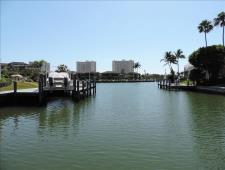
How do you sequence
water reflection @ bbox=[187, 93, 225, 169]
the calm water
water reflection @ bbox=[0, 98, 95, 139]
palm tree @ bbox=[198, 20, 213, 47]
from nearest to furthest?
1. the calm water
2. water reflection @ bbox=[187, 93, 225, 169]
3. water reflection @ bbox=[0, 98, 95, 139]
4. palm tree @ bbox=[198, 20, 213, 47]

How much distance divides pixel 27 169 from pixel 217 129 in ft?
40.3

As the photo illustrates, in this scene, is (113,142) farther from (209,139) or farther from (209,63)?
(209,63)

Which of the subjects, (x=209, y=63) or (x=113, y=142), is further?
(x=209, y=63)

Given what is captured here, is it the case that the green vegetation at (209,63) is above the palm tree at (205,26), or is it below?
below

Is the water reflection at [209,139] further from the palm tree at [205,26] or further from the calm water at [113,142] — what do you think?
the palm tree at [205,26]

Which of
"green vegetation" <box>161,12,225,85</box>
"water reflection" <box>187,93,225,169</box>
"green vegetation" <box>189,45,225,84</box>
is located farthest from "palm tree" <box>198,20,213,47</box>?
"water reflection" <box>187,93,225,169</box>

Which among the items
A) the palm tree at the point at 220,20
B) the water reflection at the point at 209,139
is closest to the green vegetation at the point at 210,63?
the palm tree at the point at 220,20

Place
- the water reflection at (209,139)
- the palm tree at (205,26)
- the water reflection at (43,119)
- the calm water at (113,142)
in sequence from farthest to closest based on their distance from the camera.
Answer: the palm tree at (205,26) → the water reflection at (43,119) → the water reflection at (209,139) → the calm water at (113,142)

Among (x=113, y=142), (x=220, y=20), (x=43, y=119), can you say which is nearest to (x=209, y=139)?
(x=113, y=142)

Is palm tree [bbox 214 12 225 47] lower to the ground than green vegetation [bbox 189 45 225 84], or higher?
higher

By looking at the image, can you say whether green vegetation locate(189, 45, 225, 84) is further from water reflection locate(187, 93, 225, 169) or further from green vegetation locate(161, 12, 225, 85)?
water reflection locate(187, 93, 225, 169)

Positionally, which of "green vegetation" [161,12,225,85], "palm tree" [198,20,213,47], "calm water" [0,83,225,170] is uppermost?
"palm tree" [198,20,213,47]

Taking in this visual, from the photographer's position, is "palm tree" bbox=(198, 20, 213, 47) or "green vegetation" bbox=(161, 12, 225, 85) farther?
"palm tree" bbox=(198, 20, 213, 47)

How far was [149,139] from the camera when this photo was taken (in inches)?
673
